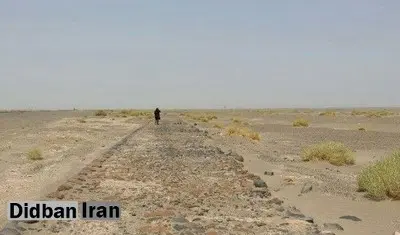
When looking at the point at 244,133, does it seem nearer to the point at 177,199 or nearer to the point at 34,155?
the point at 34,155

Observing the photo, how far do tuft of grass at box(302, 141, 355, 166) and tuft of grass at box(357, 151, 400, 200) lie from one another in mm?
7341

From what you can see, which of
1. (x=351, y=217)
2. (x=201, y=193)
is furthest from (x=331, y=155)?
(x=351, y=217)

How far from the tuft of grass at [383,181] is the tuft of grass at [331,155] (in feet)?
24.1

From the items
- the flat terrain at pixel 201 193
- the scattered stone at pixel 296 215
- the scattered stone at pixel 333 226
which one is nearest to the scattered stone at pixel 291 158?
the flat terrain at pixel 201 193

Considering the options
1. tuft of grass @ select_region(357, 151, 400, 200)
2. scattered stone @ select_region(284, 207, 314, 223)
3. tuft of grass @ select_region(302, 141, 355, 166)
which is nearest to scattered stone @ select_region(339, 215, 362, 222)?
scattered stone @ select_region(284, 207, 314, 223)

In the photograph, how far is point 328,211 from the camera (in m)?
10.6

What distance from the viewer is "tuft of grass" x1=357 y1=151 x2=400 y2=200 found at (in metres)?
11.6

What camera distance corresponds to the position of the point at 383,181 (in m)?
12.0

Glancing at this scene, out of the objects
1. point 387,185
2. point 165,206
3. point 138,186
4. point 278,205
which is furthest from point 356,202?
point 138,186

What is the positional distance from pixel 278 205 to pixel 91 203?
3771mm

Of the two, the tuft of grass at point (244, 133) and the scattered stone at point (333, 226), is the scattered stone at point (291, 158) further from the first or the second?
the scattered stone at point (333, 226)

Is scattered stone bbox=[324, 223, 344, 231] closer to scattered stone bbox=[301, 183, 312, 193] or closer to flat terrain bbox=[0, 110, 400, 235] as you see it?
flat terrain bbox=[0, 110, 400, 235]

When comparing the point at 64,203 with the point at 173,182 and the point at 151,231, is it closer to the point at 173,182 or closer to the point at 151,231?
the point at 151,231

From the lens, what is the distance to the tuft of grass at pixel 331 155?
2025 centimetres
